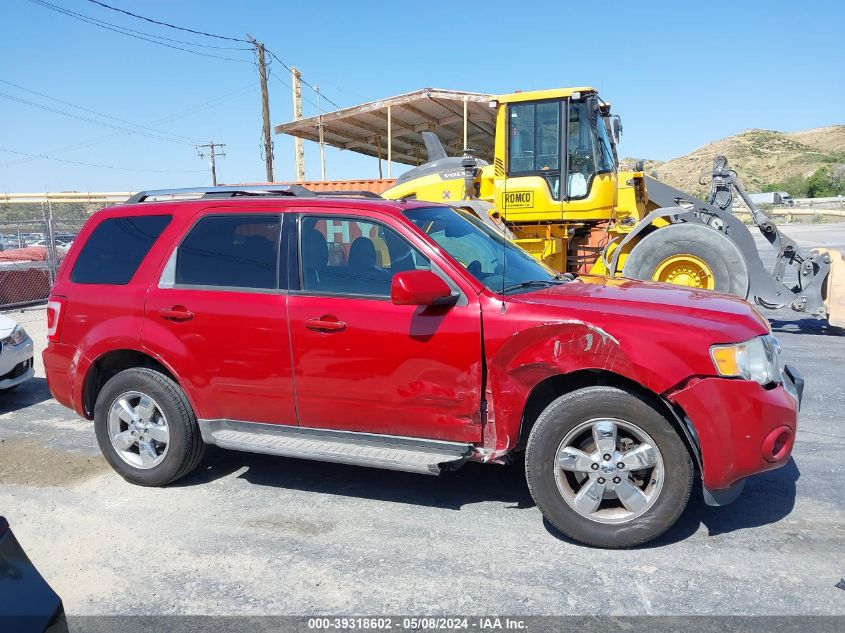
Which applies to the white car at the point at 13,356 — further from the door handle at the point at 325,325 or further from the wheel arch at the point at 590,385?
the wheel arch at the point at 590,385

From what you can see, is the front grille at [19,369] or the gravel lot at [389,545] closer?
the gravel lot at [389,545]

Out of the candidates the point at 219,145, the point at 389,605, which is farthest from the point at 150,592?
the point at 219,145

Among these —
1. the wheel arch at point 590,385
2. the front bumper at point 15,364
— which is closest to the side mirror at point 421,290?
the wheel arch at point 590,385

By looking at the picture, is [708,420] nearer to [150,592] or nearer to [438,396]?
[438,396]

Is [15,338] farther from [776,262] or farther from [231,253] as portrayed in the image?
[776,262]

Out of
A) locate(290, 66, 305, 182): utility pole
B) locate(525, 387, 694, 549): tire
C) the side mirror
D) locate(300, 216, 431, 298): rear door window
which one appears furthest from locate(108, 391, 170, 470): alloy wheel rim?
locate(290, 66, 305, 182): utility pole

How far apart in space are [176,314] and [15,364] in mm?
3684

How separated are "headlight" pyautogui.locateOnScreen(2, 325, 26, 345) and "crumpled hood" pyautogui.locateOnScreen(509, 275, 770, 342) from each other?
228 inches

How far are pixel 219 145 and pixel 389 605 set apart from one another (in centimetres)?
5526

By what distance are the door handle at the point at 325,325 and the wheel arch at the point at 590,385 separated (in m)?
1.21

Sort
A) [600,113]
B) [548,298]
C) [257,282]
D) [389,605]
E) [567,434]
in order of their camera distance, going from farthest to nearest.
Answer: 1. [600,113]
2. [257,282]
3. [548,298]
4. [567,434]
5. [389,605]

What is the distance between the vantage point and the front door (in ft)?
12.7

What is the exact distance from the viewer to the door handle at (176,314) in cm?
450

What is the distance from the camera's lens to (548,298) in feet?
12.8
